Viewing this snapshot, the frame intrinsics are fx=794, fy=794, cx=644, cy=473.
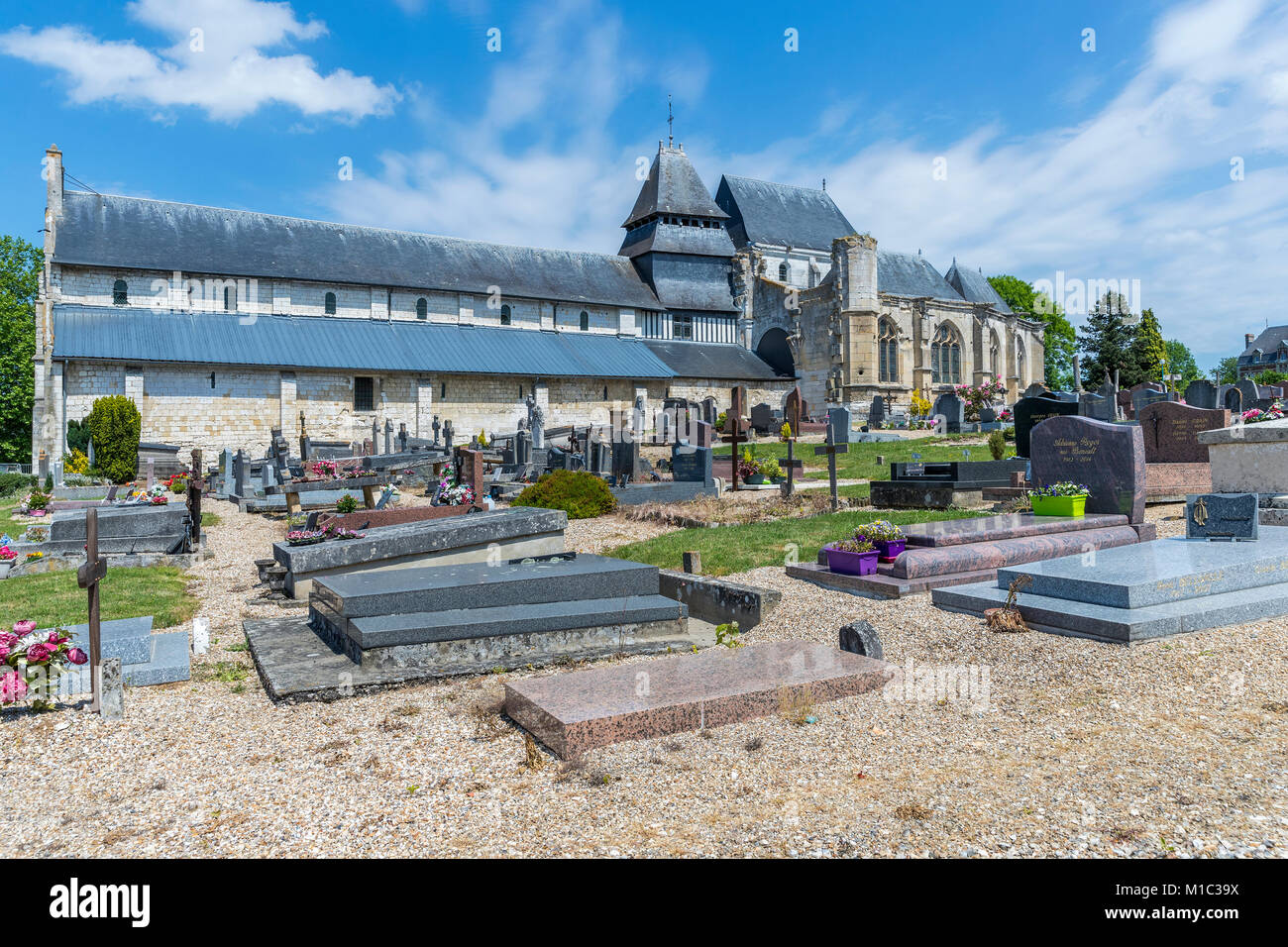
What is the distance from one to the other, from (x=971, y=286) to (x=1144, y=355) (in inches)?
466

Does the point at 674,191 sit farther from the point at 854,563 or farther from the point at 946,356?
the point at 854,563

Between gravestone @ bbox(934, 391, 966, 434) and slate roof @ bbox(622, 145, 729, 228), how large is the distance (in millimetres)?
16323

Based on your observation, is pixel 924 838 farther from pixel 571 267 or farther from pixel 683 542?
pixel 571 267

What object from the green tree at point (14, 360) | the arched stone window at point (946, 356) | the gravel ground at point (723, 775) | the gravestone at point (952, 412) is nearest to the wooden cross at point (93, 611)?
the gravel ground at point (723, 775)

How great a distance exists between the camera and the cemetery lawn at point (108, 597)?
23.0ft

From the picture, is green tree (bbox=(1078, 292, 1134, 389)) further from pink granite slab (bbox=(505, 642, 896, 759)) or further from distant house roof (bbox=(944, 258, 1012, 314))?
pink granite slab (bbox=(505, 642, 896, 759))

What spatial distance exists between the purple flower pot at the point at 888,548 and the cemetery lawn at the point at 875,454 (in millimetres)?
9491

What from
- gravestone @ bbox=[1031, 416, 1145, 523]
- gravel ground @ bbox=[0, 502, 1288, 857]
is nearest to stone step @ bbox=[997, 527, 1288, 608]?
gravel ground @ bbox=[0, 502, 1288, 857]

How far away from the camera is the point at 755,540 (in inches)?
406

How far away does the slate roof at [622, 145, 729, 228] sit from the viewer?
39688 mm

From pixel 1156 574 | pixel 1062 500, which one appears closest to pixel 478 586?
pixel 1156 574

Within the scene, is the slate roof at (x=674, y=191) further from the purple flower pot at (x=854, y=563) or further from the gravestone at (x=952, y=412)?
the purple flower pot at (x=854, y=563)
